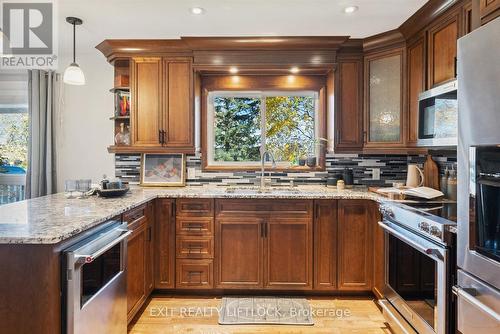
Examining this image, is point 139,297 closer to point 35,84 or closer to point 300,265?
point 300,265

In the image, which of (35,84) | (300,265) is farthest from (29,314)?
(35,84)

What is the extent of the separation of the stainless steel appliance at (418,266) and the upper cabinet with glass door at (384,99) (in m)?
0.86

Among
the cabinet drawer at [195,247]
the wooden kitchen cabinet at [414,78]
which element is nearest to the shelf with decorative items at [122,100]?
the cabinet drawer at [195,247]

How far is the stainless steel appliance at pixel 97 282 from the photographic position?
1.37m

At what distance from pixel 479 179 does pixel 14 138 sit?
452 cm

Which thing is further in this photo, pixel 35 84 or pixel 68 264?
pixel 35 84

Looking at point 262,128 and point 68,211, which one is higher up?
point 262,128

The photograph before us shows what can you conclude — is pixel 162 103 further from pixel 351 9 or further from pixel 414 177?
pixel 414 177

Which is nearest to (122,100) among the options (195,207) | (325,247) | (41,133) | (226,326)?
(41,133)

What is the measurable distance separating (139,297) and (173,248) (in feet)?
1.60

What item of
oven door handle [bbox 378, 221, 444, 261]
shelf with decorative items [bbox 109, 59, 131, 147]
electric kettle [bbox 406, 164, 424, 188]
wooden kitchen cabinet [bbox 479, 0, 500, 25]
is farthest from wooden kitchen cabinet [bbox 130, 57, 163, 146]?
wooden kitchen cabinet [bbox 479, 0, 500, 25]

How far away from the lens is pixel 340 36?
2.84m

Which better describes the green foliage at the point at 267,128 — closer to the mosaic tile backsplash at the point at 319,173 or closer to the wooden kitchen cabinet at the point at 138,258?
the mosaic tile backsplash at the point at 319,173

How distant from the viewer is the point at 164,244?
8.84ft
